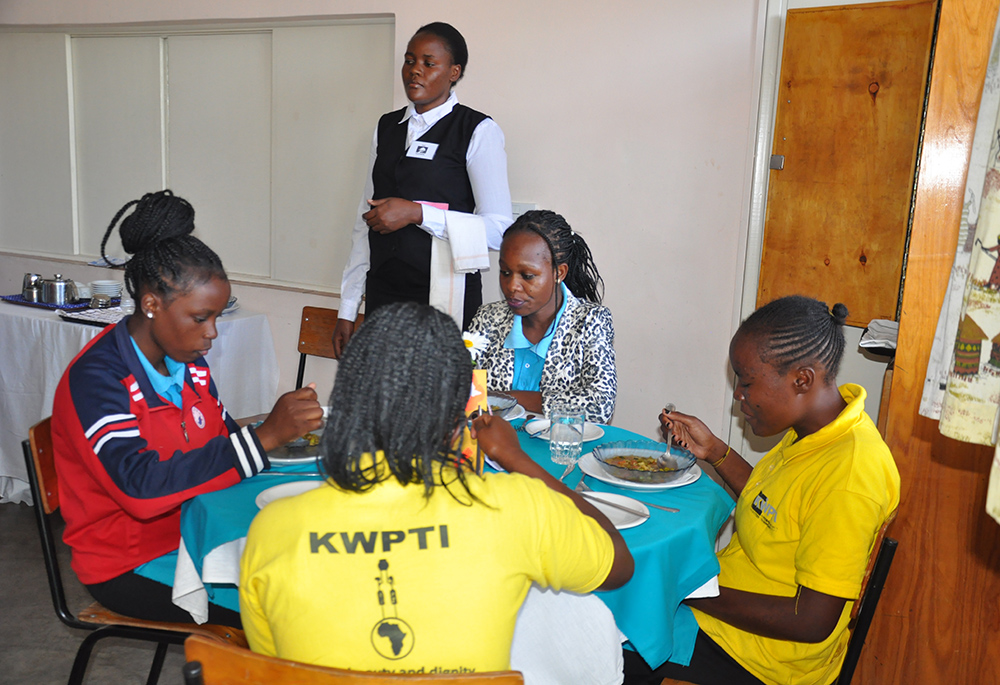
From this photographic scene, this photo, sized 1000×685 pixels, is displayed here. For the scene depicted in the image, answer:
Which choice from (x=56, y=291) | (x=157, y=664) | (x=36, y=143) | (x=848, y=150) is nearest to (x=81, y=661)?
(x=157, y=664)

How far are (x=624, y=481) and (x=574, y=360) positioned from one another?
2.48ft

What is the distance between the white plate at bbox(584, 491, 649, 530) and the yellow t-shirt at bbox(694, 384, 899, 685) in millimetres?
281

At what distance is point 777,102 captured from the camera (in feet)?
10.3

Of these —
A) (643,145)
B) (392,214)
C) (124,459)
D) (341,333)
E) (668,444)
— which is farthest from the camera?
(643,145)

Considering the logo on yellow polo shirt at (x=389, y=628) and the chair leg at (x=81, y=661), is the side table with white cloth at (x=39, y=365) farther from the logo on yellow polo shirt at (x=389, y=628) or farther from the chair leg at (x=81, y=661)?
the logo on yellow polo shirt at (x=389, y=628)

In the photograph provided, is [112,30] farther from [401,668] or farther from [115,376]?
[401,668]

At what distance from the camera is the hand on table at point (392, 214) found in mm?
2922

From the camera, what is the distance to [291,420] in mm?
1665

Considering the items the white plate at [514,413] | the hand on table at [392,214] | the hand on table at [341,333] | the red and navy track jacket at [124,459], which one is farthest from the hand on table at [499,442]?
the hand on table at [341,333]

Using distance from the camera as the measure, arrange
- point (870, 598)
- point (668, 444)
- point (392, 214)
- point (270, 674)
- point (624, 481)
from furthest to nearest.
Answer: point (392, 214)
point (668, 444)
point (624, 481)
point (870, 598)
point (270, 674)

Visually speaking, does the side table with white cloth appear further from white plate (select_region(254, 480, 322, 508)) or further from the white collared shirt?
white plate (select_region(254, 480, 322, 508))

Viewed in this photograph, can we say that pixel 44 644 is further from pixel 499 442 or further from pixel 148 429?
pixel 499 442

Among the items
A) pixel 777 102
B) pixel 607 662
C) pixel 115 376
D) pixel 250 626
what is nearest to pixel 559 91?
pixel 777 102

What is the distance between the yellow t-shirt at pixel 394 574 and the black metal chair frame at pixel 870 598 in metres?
0.73
